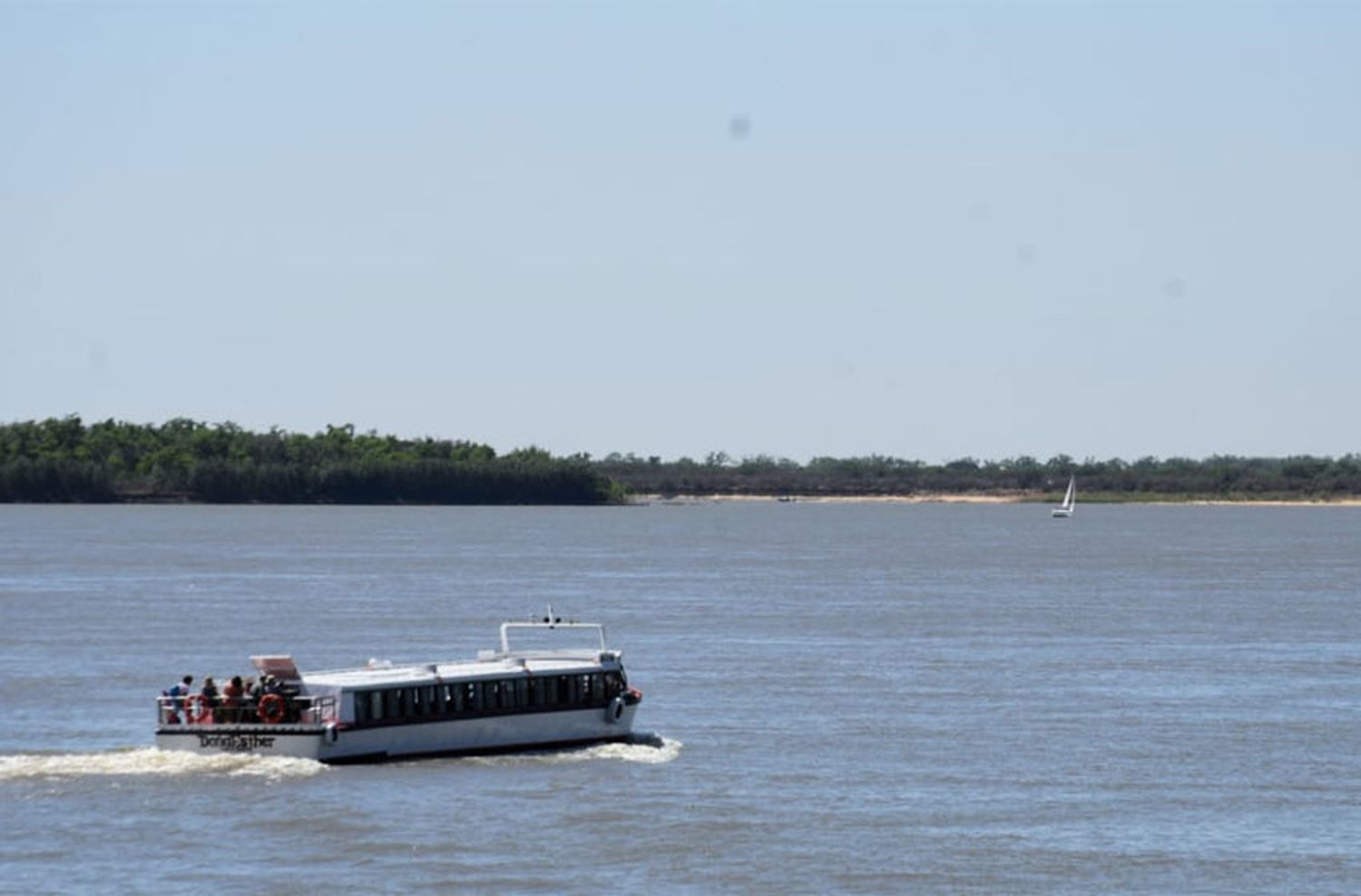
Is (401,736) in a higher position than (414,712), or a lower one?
lower

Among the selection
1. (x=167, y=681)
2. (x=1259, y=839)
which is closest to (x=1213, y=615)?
(x=167, y=681)

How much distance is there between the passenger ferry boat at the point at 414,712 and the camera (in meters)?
59.9

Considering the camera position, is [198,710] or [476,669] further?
[476,669]

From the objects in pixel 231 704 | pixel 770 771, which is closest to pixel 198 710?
pixel 231 704

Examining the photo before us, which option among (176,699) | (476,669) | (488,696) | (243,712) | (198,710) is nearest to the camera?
(243,712)

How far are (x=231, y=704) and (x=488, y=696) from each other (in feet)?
22.4

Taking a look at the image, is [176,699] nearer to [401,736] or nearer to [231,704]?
[231,704]

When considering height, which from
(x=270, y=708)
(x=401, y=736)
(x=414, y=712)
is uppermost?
(x=270, y=708)

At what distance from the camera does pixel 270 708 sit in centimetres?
6025

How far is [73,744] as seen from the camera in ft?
209

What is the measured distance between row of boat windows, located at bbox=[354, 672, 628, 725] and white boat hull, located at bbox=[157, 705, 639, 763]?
0.93 feet

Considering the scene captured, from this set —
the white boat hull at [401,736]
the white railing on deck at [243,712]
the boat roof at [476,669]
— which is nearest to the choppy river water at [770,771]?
the white boat hull at [401,736]

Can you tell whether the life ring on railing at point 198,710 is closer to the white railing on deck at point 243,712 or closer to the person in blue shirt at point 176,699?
the white railing on deck at point 243,712

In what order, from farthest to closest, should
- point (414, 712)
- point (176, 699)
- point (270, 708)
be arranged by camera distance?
point (414, 712) → point (176, 699) → point (270, 708)
